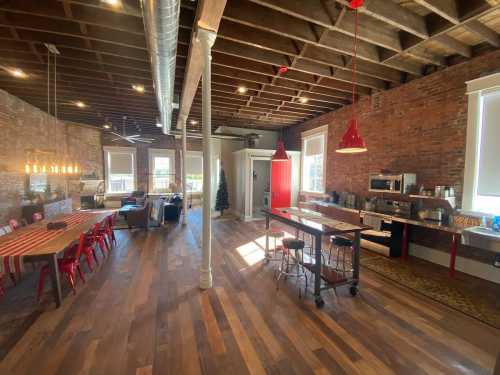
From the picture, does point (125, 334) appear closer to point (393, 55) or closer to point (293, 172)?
point (393, 55)

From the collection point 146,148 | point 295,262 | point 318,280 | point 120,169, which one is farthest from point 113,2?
point 120,169

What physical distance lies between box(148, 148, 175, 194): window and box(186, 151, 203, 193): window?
693 millimetres

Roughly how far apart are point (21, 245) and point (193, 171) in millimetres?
7740

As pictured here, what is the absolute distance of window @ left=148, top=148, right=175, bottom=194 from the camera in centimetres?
950

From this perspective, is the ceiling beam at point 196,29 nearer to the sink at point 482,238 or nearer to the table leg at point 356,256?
the table leg at point 356,256

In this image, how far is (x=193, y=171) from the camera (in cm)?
1023

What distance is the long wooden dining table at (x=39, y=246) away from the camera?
2.30 m

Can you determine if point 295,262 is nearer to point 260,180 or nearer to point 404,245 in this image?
point 404,245

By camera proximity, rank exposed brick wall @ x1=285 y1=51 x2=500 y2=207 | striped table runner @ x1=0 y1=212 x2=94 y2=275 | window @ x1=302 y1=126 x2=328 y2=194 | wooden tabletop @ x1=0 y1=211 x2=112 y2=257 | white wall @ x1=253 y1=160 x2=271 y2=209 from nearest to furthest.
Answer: striped table runner @ x1=0 y1=212 x2=94 y2=275, wooden tabletop @ x1=0 y1=211 x2=112 y2=257, exposed brick wall @ x1=285 y1=51 x2=500 y2=207, window @ x1=302 y1=126 x2=328 y2=194, white wall @ x1=253 y1=160 x2=271 y2=209

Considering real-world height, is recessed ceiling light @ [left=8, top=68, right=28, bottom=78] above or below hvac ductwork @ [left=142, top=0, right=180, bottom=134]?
A: above

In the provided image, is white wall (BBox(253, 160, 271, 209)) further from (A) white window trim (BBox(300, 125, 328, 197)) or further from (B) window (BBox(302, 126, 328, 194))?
(B) window (BBox(302, 126, 328, 194))

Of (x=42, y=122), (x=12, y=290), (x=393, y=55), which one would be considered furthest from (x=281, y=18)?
(x=42, y=122)

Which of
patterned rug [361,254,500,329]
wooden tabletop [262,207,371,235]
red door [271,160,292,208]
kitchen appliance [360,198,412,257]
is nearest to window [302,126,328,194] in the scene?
red door [271,160,292,208]

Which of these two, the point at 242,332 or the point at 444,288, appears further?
the point at 444,288
